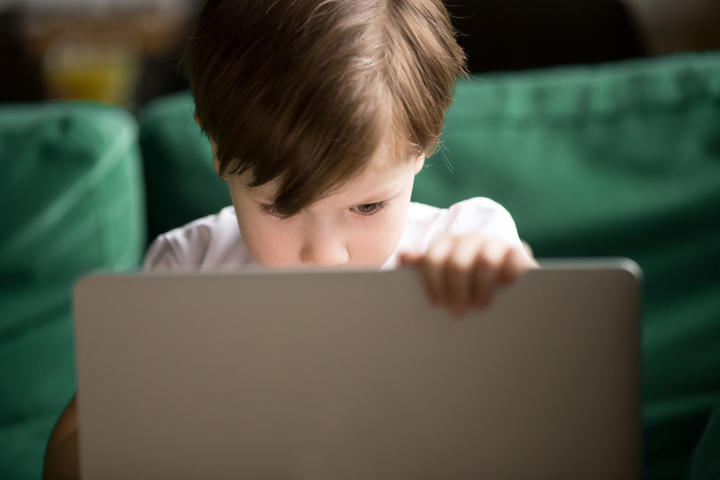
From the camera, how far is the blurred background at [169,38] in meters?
1.06

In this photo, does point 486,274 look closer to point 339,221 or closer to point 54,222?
point 339,221

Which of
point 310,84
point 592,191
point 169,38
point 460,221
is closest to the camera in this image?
point 310,84

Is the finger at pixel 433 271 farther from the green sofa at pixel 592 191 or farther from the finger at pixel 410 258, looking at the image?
the green sofa at pixel 592 191

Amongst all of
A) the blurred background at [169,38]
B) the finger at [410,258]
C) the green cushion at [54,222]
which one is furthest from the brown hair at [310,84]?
the green cushion at [54,222]

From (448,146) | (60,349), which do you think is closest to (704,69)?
(448,146)

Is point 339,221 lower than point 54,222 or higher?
higher

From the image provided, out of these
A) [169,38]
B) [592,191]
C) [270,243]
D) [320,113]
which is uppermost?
[320,113]

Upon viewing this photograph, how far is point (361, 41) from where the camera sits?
531mm

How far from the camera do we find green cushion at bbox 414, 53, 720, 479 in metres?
0.89

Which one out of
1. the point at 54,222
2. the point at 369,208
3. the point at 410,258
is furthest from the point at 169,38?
the point at 410,258

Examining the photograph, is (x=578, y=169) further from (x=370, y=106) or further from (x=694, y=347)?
(x=370, y=106)

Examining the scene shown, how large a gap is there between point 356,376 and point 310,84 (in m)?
0.22

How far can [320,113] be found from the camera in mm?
517

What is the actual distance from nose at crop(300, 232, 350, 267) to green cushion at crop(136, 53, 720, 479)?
13.0 inches
